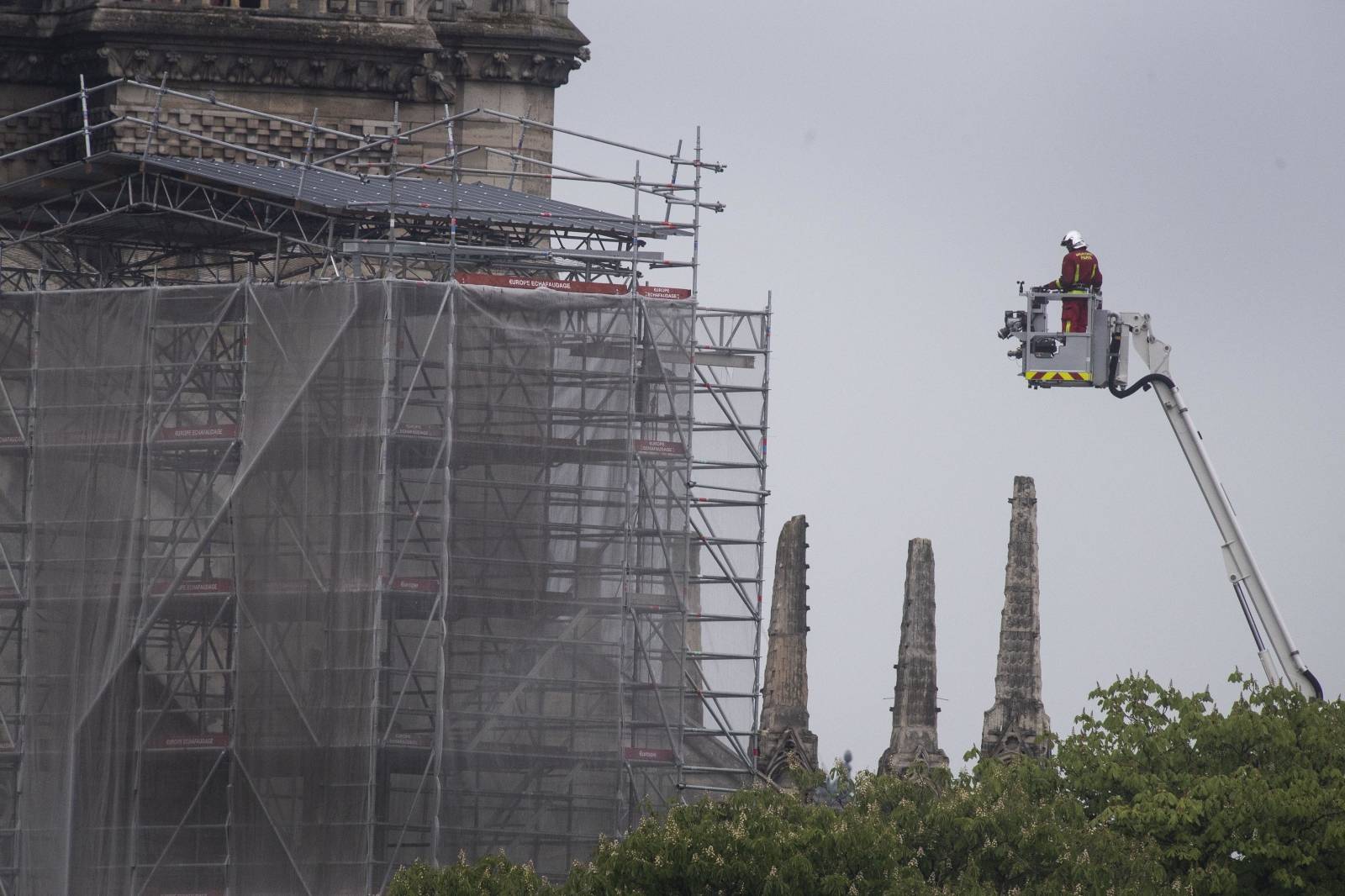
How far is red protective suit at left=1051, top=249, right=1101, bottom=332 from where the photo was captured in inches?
1868

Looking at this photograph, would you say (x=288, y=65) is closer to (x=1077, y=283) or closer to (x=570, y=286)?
(x=570, y=286)

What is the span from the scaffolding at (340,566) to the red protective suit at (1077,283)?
214 inches

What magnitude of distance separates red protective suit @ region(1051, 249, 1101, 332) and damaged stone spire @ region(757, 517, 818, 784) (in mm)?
12800

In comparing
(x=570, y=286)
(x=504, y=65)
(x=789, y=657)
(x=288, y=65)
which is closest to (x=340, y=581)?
(x=570, y=286)

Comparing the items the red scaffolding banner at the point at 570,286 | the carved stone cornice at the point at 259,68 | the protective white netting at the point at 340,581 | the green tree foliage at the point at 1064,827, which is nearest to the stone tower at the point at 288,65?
the carved stone cornice at the point at 259,68

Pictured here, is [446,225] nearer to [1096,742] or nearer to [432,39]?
[432,39]

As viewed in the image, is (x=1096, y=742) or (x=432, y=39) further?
(x=432, y=39)

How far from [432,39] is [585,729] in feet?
48.9

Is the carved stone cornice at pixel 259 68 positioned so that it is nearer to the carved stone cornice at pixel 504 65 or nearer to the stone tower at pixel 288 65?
the stone tower at pixel 288 65

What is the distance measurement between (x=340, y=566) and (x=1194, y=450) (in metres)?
12.5

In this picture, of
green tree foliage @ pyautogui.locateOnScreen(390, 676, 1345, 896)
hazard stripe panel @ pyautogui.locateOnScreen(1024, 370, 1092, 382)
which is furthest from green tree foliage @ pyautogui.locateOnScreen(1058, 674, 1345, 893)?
hazard stripe panel @ pyautogui.locateOnScreen(1024, 370, 1092, 382)

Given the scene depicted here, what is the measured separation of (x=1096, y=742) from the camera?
47.6 metres

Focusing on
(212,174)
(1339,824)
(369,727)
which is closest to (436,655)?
(369,727)

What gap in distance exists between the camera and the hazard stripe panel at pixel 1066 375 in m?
47.3
